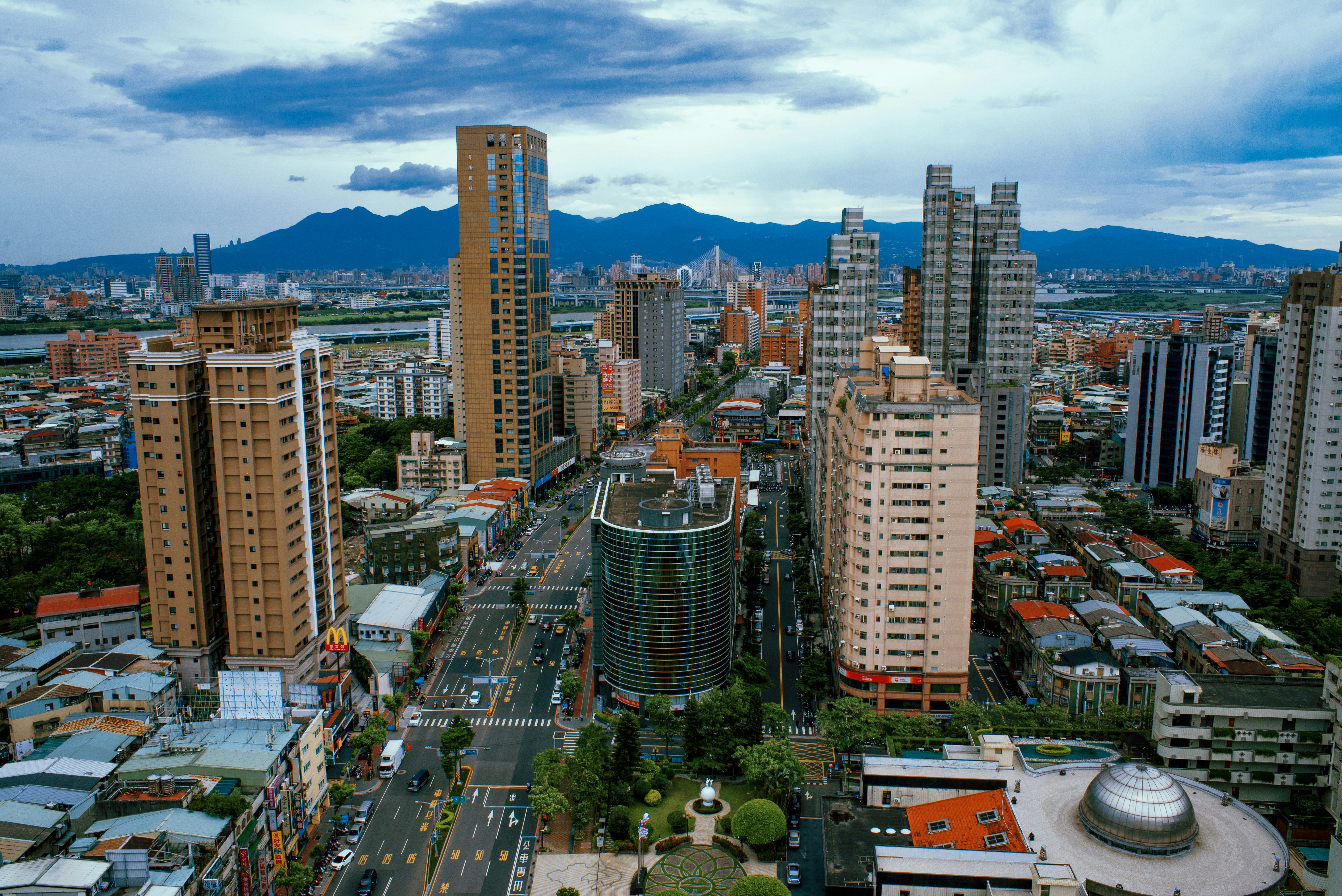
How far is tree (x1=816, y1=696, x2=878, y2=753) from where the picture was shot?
170 feet

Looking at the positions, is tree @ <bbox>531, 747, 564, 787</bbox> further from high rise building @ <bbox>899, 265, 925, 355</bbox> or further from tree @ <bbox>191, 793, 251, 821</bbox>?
high rise building @ <bbox>899, 265, 925, 355</bbox>

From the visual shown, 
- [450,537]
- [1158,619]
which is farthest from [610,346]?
[1158,619]

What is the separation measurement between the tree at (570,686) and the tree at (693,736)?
8860 millimetres

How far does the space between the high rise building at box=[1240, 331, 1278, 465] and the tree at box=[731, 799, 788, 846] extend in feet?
258

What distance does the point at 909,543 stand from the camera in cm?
5422

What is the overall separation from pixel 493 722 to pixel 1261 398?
290 ft

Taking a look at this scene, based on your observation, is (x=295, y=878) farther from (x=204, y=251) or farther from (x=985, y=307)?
(x=204, y=251)

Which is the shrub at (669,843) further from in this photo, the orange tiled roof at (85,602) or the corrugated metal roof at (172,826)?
the orange tiled roof at (85,602)

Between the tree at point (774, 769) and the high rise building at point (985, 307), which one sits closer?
the tree at point (774, 769)

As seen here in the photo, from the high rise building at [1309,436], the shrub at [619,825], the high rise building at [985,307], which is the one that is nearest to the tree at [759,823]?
the shrub at [619,825]

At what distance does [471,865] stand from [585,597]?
35.7 metres

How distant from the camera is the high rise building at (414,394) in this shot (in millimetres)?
142125

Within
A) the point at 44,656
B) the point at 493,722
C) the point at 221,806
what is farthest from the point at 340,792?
the point at 44,656

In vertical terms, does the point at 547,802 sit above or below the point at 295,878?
above
